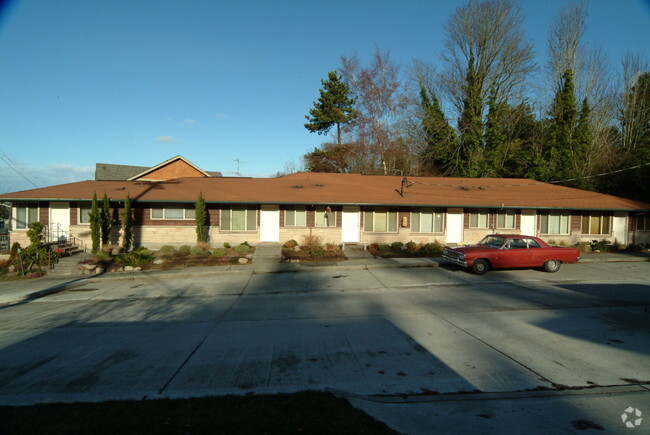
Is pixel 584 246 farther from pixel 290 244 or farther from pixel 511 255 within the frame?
pixel 290 244

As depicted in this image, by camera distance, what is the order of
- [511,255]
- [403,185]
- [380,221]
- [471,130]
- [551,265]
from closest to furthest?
[511,255] < [551,265] < [380,221] < [403,185] < [471,130]

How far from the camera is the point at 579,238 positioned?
2262 centimetres

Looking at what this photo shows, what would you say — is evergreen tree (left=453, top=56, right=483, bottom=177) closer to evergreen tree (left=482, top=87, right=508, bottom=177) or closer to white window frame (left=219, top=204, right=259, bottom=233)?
evergreen tree (left=482, top=87, right=508, bottom=177)

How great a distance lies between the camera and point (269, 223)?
21.2m

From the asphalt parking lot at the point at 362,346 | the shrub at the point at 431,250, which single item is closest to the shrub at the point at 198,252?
the asphalt parking lot at the point at 362,346

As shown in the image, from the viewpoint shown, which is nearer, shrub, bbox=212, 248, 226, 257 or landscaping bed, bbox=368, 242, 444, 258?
shrub, bbox=212, 248, 226, 257

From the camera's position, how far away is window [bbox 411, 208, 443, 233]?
870 inches

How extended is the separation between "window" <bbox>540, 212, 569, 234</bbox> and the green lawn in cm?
2252

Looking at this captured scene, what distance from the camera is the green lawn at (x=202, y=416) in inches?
146

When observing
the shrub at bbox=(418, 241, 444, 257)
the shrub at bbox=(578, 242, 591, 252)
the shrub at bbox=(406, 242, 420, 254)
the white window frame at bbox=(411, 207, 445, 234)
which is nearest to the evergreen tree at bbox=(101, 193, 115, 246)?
A: the shrub at bbox=(406, 242, 420, 254)

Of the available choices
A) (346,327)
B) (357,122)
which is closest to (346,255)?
(346,327)

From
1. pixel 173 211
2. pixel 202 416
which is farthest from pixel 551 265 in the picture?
pixel 173 211

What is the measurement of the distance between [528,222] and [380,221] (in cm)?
911

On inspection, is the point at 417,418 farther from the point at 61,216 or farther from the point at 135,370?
the point at 61,216
